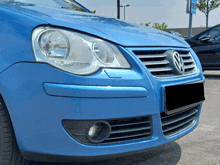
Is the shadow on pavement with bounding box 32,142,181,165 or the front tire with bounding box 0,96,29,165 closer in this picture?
the front tire with bounding box 0,96,29,165

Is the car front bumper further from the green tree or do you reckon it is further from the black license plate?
the green tree

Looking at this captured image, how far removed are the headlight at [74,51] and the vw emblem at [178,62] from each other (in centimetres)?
49

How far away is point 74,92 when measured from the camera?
63.9 inches

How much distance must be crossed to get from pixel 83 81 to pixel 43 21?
1.46ft

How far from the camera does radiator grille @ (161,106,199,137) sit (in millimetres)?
2053

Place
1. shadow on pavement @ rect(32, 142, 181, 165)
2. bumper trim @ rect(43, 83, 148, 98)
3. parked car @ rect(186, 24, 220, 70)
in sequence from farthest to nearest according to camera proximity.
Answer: parked car @ rect(186, 24, 220, 70), shadow on pavement @ rect(32, 142, 181, 165), bumper trim @ rect(43, 83, 148, 98)

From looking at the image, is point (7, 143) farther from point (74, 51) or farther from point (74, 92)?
point (74, 51)

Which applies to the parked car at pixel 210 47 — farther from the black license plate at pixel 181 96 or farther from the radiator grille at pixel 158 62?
the radiator grille at pixel 158 62

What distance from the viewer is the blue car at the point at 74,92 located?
164 cm

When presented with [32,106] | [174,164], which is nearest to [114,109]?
[32,106]

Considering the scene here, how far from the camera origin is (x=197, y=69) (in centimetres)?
257

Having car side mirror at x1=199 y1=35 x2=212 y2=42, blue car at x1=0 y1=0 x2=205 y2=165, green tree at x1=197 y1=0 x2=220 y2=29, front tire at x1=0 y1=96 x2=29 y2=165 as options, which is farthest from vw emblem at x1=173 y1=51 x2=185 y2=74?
green tree at x1=197 y1=0 x2=220 y2=29

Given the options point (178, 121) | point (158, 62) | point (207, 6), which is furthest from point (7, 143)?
point (207, 6)

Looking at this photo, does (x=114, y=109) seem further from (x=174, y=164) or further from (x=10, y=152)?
(x=174, y=164)
